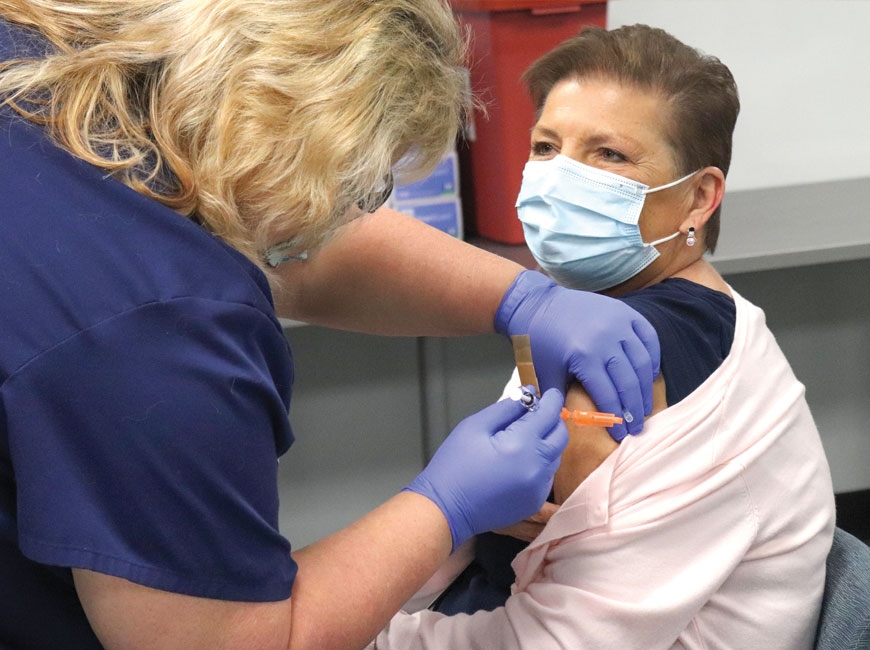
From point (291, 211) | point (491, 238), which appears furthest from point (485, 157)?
point (291, 211)

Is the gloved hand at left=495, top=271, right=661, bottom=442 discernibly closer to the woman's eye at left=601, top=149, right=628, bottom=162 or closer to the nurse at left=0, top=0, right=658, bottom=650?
the woman's eye at left=601, top=149, right=628, bottom=162

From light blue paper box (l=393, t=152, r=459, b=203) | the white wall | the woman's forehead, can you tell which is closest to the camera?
the woman's forehead

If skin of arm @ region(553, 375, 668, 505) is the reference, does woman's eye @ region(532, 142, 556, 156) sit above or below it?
above

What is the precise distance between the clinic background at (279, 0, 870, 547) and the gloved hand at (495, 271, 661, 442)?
3.01ft

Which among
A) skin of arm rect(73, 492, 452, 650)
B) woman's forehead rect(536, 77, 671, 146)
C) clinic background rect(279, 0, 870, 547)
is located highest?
woman's forehead rect(536, 77, 671, 146)

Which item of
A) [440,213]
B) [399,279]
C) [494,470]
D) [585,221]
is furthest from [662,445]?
[440,213]

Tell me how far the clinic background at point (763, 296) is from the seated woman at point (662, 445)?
0.82m

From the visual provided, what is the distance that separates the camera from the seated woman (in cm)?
116

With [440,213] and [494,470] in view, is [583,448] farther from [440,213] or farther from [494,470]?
[440,213]

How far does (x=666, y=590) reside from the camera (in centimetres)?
115

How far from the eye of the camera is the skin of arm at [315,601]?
85 centimetres

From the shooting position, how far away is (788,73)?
282 cm

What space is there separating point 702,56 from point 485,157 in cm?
102

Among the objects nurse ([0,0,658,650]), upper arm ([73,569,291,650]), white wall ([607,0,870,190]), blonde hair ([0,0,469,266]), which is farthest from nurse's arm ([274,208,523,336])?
white wall ([607,0,870,190])
